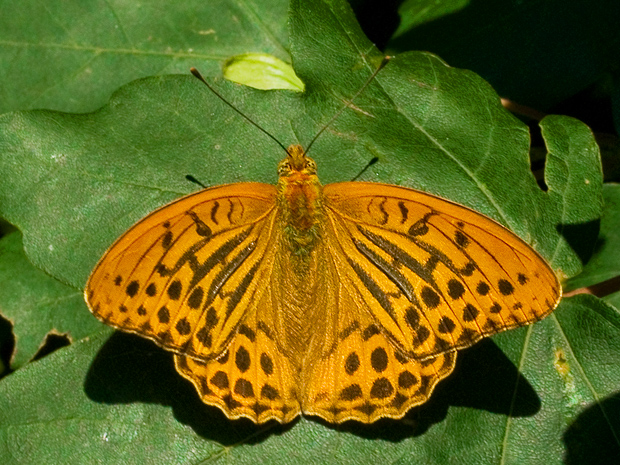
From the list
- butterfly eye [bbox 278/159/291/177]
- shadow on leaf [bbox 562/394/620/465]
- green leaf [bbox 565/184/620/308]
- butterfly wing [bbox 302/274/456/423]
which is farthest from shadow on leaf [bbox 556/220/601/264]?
butterfly eye [bbox 278/159/291/177]

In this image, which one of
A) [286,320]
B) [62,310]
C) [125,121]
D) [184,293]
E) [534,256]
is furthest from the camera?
[62,310]

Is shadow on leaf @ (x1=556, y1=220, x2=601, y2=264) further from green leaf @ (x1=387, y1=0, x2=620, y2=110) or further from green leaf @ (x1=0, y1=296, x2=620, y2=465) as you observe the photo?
green leaf @ (x1=387, y1=0, x2=620, y2=110)

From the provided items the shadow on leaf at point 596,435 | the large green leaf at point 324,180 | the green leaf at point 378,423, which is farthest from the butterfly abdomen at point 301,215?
the shadow on leaf at point 596,435

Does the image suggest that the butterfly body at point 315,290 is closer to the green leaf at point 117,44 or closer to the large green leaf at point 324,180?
the large green leaf at point 324,180

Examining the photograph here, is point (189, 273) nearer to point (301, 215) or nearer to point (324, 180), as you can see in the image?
Answer: point (301, 215)

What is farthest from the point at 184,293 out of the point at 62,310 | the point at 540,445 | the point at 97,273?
the point at 540,445

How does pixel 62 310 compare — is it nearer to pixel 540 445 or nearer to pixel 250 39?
pixel 250 39
